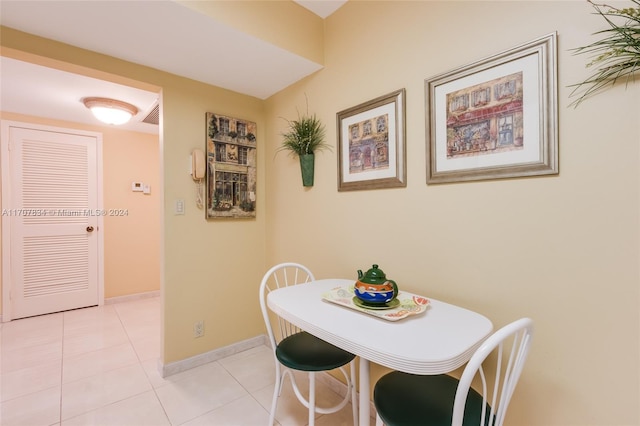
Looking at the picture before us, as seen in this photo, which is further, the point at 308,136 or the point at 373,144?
the point at 308,136

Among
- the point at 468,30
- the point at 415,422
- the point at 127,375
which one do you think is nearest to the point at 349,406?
the point at 415,422

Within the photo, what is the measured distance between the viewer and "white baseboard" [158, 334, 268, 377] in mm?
2152

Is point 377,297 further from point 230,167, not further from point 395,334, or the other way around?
point 230,167

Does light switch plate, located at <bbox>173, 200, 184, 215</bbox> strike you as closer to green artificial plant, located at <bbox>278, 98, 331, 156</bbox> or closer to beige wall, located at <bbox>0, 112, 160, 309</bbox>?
green artificial plant, located at <bbox>278, 98, 331, 156</bbox>

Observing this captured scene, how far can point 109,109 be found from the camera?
287cm

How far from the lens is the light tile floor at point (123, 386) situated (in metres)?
1.71

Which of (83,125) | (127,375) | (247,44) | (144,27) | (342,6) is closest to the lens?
(144,27)

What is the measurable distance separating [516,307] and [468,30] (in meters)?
1.24

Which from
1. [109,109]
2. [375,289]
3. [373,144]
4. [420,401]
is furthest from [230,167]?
[420,401]

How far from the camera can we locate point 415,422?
0.95 m

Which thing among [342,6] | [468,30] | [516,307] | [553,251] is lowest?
[516,307]

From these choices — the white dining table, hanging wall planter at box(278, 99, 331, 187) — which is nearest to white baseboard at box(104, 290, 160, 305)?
hanging wall planter at box(278, 99, 331, 187)

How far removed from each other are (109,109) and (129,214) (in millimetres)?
1553

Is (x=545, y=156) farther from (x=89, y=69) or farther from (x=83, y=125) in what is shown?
(x=83, y=125)
